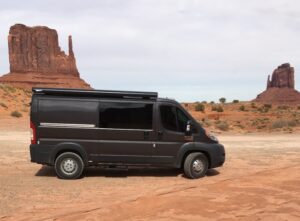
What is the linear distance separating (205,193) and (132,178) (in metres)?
2.82

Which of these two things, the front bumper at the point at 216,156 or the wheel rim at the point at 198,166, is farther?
the front bumper at the point at 216,156

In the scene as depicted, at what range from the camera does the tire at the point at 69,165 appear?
10930 mm

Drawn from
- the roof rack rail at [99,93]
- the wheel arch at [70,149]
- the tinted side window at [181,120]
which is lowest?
the wheel arch at [70,149]

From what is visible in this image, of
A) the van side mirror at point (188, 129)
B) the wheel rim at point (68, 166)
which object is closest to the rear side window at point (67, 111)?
the wheel rim at point (68, 166)

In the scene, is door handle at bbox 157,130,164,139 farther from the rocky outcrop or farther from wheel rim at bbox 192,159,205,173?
the rocky outcrop

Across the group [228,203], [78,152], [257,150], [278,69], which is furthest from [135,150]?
[278,69]

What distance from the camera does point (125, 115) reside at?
11.0 m

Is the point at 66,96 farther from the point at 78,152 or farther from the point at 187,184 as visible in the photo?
the point at 187,184

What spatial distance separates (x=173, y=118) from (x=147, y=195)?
304cm

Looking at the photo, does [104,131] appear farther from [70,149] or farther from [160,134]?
[160,134]

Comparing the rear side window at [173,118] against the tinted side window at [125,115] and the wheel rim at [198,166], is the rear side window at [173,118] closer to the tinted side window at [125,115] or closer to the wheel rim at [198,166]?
the tinted side window at [125,115]

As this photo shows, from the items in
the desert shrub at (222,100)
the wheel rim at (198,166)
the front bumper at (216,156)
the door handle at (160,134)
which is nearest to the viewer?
the door handle at (160,134)

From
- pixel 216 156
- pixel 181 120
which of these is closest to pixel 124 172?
pixel 181 120

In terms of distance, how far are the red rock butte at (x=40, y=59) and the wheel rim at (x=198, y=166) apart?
316 ft
